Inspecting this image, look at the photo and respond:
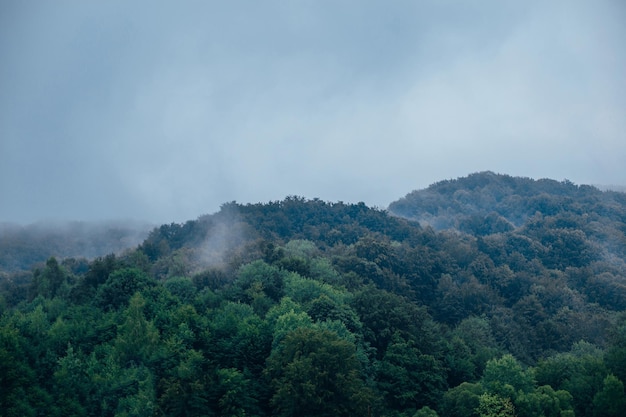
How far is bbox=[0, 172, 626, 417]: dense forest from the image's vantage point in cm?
3962

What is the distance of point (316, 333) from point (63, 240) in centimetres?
11074

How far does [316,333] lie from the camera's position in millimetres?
40719

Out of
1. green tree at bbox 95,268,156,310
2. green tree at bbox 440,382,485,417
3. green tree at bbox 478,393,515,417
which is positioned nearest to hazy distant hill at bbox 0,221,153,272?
green tree at bbox 95,268,156,310

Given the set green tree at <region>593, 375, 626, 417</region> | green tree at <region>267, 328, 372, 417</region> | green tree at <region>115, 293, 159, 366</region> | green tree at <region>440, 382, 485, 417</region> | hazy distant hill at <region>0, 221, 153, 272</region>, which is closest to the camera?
green tree at <region>267, 328, 372, 417</region>

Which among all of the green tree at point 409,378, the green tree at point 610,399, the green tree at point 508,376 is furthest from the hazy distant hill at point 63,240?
the green tree at point 610,399

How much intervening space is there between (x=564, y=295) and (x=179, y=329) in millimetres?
51224

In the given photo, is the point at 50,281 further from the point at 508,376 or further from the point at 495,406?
the point at 508,376

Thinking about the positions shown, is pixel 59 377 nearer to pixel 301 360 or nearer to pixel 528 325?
pixel 301 360

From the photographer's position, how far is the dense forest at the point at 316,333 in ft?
130

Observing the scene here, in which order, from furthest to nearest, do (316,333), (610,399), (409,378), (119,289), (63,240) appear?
1. (63,240)
2. (119,289)
3. (409,378)
4. (610,399)
5. (316,333)

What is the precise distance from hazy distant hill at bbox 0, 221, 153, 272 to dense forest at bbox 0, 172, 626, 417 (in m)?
31.7

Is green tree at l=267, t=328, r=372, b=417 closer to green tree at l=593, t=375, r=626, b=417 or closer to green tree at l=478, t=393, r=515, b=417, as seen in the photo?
green tree at l=478, t=393, r=515, b=417

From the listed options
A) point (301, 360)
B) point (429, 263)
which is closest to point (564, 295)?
point (429, 263)

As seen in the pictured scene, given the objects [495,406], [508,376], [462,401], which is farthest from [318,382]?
[508,376]
